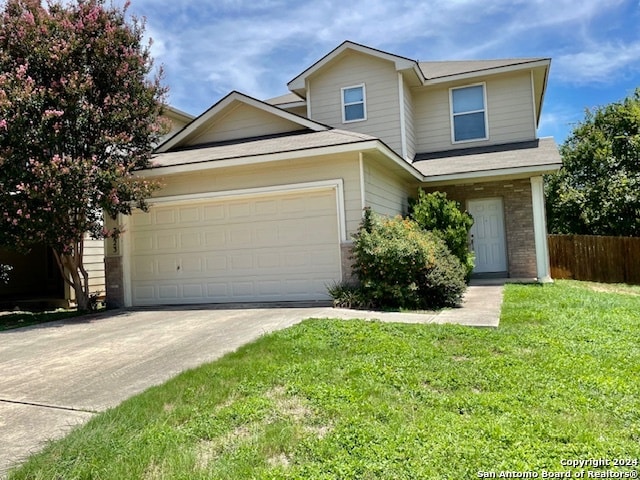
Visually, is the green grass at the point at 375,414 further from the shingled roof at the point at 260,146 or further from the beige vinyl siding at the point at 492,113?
the beige vinyl siding at the point at 492,113

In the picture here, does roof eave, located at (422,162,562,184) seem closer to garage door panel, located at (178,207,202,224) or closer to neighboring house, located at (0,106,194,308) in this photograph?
garage door panel, located at (178,207,202,224)

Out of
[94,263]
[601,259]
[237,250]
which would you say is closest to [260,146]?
[237,250]

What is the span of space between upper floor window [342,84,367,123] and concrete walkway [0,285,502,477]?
285 inches

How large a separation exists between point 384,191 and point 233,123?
4.57 m

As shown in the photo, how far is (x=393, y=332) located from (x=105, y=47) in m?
8.06

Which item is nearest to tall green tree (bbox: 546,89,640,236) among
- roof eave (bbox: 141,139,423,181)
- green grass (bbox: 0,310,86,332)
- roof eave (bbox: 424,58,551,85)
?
roof eave (bbox: 424,58,551,85)

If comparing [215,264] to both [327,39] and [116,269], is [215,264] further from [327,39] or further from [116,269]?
[327,39]

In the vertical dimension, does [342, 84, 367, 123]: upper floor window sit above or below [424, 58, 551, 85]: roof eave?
below

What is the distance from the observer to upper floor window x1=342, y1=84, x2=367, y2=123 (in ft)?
48.8

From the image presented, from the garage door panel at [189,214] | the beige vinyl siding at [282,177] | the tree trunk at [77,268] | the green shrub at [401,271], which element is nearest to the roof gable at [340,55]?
the beige vinyl siding at [282,177]

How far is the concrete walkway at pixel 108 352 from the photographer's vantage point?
13.8 ft

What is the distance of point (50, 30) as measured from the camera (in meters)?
9.17

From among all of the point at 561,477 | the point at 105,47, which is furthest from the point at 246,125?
the point at 561,477

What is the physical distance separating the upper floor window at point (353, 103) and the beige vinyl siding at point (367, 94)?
12 centimetres
